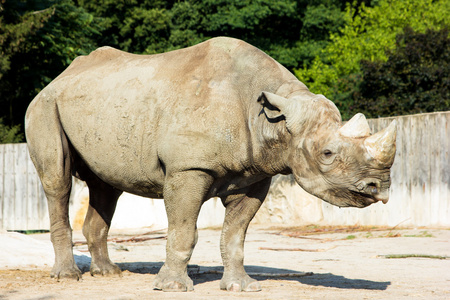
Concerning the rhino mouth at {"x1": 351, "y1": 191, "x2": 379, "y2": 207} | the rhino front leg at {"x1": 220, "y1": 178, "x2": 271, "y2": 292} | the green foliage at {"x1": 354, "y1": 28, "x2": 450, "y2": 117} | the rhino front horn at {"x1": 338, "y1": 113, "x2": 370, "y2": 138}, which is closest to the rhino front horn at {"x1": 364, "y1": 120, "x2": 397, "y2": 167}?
the rhino front horn at {"x1": 338, "y1": 113, "x2": 370, "y2": 138}

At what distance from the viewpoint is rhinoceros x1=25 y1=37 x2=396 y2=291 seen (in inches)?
230

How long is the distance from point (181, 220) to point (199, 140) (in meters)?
Answer: 0.80

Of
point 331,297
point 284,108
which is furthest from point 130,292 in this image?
point 284,108

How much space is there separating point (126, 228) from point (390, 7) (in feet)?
73.2

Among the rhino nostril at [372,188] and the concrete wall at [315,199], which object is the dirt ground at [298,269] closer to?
the concrete wall at [315,199]

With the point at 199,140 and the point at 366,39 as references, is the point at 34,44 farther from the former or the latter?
the point at 199,140

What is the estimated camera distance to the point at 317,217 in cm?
1606

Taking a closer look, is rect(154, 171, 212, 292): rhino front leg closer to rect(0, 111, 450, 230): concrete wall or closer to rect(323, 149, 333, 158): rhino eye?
rect(323, 149, 333, 158): rhino eye

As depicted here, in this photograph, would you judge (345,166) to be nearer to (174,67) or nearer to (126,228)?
(174,67)

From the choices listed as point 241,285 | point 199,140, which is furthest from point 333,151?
point 241,285

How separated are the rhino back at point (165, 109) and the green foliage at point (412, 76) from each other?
2008 centimetres

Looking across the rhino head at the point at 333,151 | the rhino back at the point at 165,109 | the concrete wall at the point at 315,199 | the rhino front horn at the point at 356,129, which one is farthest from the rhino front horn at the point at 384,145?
the concrete wall at the point at 315,199

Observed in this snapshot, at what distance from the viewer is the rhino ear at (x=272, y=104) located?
6.10 m

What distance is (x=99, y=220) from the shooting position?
8.08 meters
